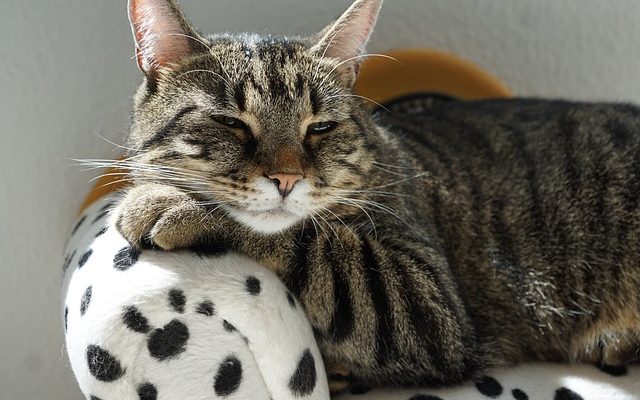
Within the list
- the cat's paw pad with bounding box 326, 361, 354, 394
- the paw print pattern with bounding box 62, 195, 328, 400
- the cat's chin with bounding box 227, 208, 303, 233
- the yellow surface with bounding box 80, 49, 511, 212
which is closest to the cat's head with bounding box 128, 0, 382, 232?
the cat's chin with bounding box 227, 208, 303, 233

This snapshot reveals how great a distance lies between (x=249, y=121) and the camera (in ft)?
3.75

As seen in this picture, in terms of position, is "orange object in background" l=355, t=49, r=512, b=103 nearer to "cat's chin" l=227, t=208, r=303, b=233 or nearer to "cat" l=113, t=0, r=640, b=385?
"cat" l=113, t=0, r=640, b=385

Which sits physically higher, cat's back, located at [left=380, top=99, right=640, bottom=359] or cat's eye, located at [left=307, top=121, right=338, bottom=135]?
cat's eye, located at [left=307, top=121, right=338, bottom=135]

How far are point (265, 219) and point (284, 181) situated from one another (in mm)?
76

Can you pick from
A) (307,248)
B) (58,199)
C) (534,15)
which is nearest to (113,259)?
(307,248)

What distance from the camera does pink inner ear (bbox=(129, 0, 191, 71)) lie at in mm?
1153

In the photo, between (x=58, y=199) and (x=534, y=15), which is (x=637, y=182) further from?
(x=58, y=199)

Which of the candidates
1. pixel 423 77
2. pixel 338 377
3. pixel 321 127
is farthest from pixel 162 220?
pixel 423 77

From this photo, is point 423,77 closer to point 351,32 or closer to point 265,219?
point 351,32

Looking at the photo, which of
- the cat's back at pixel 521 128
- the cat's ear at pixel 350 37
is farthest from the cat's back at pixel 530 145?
the cat's ear at pixel 350 37

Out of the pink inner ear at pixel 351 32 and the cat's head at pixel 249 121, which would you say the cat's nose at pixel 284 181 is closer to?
the cat's head at pixel 249 121

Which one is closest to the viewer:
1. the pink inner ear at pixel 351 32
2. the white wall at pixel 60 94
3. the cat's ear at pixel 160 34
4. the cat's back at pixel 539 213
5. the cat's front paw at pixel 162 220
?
the cat's front paw at pixel 162 220

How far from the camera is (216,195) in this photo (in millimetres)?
1103

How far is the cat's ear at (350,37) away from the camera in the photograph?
1.27m
